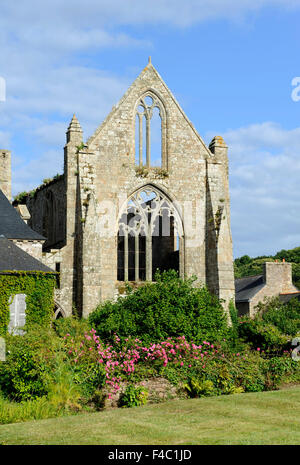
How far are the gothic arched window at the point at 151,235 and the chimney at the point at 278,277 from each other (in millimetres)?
10057

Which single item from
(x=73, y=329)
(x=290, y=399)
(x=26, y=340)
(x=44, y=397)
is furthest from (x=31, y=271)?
(x=290, y=399)

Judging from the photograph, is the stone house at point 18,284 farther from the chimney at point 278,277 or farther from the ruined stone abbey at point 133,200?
the chimney at point 278,277

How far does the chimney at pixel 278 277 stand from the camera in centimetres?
3984

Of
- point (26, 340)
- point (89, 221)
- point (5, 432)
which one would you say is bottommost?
point (5, 432)

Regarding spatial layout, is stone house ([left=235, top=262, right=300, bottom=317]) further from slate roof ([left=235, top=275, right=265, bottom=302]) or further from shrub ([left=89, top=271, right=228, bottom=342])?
shrub ([left=89, top=271, right=228, bottom=342])

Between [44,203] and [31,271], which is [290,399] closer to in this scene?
[31,271]

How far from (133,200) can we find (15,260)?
685 centimetres

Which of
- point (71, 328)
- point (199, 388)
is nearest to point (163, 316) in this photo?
A: point (199, 388)

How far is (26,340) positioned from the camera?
17.3 m

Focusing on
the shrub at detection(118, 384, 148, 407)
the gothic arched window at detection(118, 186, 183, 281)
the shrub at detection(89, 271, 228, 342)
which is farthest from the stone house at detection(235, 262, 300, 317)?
the shrub at detection(118, 384, 148, 407)

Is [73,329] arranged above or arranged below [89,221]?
below

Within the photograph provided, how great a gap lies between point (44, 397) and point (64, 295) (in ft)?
37.0

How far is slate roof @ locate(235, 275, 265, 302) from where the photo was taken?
39562 mm
